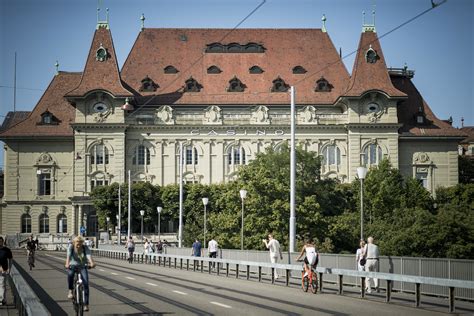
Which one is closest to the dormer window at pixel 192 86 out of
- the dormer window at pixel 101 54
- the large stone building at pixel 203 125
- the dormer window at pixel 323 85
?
the large stone building at pixel 203 125

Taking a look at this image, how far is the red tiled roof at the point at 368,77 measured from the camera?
10900 cm

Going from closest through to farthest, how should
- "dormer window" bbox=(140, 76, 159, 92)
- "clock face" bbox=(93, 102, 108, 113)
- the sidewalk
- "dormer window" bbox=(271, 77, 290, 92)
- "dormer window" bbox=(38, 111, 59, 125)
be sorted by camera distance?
1. the sidewalk
2. "clock face" bbox=(93, 102, 108, 113)
3. "dormer window" bbox=(140, 76, 159, 92)
4. "dormer window" bbox=(271, 77, 290, 92)
5. "dormer window" bbox=(38, 111, 59, 125)

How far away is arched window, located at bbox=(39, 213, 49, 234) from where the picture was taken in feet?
376

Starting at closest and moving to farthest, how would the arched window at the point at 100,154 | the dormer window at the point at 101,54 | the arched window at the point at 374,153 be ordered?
1. the dormer window at the point at 101,54
2. the arched window at the point at 374,153
3. the arched window at the point at 100,154

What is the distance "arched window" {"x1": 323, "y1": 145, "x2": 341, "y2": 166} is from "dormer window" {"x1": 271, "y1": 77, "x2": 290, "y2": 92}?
8314 millimetres

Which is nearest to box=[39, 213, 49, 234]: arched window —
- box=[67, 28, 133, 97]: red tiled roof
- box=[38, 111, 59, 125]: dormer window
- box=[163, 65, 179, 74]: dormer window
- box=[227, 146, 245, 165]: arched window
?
box=[38, 111, 59, 125]: dormer window

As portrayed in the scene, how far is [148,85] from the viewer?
113 meters

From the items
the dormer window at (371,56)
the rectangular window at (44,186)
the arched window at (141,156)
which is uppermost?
the dormer window at (371,56)

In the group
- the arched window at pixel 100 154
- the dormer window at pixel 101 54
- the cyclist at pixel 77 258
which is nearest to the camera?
the cyclist at pixel 77 258

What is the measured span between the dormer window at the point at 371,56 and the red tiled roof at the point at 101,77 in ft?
86.9

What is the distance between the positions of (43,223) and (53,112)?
43.4ft

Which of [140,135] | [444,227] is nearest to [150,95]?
[140,135]

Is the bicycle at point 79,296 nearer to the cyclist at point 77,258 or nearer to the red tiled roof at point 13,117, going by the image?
the cyclist at point 77,258

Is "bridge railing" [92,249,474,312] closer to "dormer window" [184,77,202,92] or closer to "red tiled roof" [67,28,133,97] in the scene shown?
"red tiled roof" [67,28,133,97]
